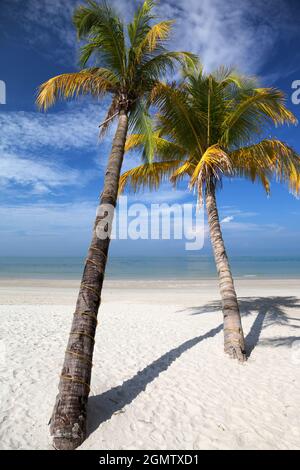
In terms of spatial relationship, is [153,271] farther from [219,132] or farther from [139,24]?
[139,24]

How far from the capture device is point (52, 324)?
10.2 metres

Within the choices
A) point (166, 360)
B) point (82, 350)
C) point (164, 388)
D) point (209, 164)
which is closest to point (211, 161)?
point (209, 164)

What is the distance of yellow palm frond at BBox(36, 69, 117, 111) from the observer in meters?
6.61

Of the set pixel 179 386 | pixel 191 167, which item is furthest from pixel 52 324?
pixel 191 167

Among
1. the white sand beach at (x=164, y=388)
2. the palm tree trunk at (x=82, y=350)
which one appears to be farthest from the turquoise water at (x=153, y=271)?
the palm tree trunk at (x=82, y=350)

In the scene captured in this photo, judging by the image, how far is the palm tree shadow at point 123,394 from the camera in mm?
4391

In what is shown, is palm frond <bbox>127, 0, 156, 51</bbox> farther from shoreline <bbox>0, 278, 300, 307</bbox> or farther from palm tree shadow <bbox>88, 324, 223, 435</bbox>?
shoreline <bbox>0, 278, 300, 307</bbox>

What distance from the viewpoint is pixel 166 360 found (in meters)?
6.91

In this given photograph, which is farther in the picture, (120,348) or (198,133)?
(198,133)

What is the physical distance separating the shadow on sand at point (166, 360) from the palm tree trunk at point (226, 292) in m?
0.61

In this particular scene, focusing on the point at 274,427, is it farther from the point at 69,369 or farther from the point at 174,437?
the point at 69,369

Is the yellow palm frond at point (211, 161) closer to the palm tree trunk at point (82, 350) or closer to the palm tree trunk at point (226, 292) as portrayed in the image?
the palm tree trunk at point (226, 292)
